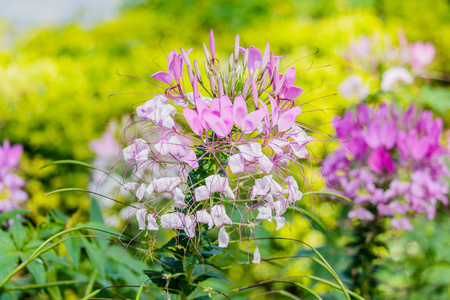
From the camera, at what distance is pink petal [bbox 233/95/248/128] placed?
80 cm

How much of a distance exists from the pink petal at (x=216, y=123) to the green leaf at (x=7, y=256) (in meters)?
0.69

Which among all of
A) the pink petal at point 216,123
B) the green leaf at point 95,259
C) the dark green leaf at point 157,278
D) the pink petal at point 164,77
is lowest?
the green leaf at point 95,259

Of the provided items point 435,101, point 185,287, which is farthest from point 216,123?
point 435,101

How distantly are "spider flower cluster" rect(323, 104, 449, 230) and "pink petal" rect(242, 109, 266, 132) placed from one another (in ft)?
2.96

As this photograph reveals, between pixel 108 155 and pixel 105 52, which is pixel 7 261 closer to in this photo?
pixel 108 155

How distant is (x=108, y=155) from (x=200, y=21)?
4677mm

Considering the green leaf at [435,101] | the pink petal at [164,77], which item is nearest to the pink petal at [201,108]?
the pink petal at [164,77]

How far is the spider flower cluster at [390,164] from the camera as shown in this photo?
5.49 feet

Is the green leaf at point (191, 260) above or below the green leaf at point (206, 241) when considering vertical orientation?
below

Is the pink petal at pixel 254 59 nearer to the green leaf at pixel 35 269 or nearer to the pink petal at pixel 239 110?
the pink petal at pixel 239 110

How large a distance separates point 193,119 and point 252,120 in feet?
0.40

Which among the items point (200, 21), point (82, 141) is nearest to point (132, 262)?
point (82, 141)

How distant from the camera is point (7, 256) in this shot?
108 cm

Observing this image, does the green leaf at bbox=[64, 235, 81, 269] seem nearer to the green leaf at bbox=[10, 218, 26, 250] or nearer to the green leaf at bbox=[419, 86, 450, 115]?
the green leaf at bbox=[10, 218, 26, 250]
